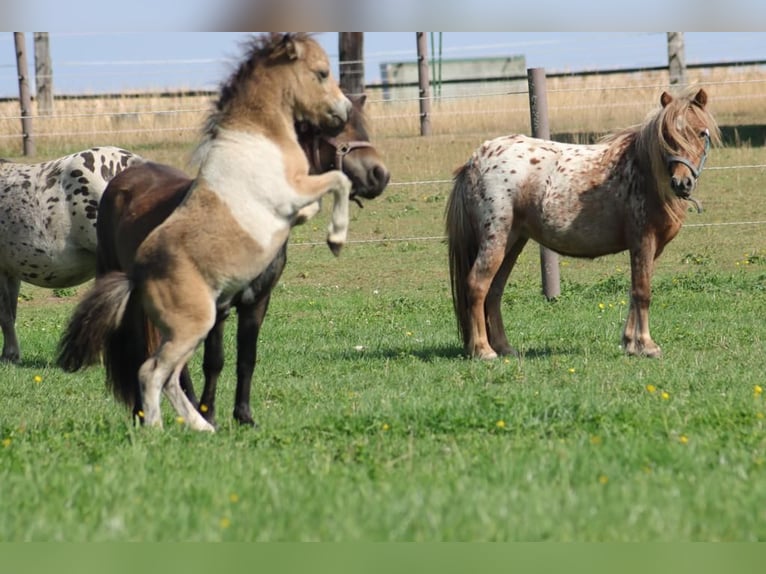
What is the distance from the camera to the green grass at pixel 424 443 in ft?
13.5

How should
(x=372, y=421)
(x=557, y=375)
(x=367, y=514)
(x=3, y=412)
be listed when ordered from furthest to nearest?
1. (x=557, y=375)
2. (x=3, y=412)
3. (x=372, y=421)
4. (x=367, y=514)

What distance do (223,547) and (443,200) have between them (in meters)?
17.9

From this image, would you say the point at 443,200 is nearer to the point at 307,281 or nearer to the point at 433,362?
the point at 307,281

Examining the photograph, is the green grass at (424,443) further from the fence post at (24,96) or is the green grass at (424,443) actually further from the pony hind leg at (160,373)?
the fence post at (24,96)

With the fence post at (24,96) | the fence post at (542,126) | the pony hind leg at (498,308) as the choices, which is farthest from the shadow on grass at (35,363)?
the fence post at (24,96)

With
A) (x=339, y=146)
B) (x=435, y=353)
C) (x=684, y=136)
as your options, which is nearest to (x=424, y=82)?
(x=435, y=353)

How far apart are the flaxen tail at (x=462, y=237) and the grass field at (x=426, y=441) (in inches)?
18.1

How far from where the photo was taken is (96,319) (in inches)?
257

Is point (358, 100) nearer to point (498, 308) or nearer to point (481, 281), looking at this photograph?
point (481, 281)

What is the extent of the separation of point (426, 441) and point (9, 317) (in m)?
6.71

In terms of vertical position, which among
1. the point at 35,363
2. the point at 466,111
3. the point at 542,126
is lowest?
the point at 35,363

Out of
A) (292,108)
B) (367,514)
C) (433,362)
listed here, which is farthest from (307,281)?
(367,514)

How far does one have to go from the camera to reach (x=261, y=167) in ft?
20.9

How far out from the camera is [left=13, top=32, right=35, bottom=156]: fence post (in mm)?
23156
